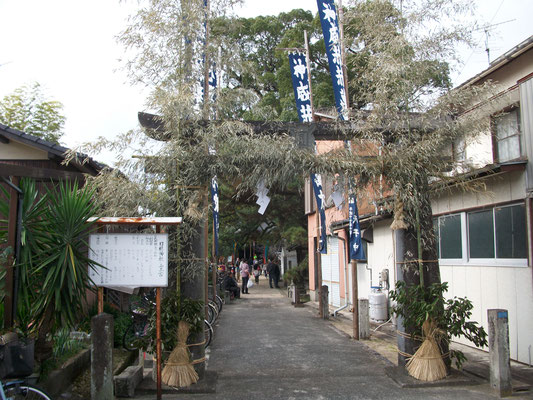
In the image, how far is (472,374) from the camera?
24.4 ft

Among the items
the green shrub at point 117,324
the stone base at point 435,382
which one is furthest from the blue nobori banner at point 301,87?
the stone base at point 435,382

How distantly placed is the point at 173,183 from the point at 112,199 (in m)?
0.97

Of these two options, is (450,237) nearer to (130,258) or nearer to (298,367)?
(298,367)

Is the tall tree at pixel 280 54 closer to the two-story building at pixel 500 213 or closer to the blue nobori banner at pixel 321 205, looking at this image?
the blue nobori banner at pixel 321 205

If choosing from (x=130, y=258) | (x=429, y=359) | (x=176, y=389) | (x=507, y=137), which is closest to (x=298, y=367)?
(x=429, y=359)

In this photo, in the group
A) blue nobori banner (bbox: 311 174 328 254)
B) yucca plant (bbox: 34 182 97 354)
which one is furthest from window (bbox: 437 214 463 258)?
yucca plant (bbox: 34 182 97 354)

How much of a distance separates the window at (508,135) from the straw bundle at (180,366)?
658cm

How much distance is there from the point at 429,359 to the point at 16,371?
18.5 feet

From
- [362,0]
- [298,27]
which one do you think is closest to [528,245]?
[362,0]

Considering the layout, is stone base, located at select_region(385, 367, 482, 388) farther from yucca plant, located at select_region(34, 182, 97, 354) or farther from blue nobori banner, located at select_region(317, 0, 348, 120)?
blue nobori banner, located at select_region(317, 0, 348, 120)

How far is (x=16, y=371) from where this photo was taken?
4527 millimetres

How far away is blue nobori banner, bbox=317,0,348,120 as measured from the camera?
36.9 feet

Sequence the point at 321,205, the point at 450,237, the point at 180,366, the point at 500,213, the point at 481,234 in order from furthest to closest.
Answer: the point at 321,205, the point at 450,237, the point at 481,234, the point at 500,213, the point at 180,366

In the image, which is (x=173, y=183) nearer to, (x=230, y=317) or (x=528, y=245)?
(x=528, y=245)
